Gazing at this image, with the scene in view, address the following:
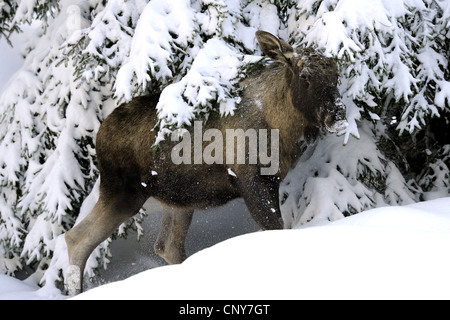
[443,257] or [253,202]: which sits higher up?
[443,257]

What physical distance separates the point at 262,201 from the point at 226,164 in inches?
20.6

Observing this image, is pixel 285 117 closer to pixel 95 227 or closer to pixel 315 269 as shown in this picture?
pixel 95 227

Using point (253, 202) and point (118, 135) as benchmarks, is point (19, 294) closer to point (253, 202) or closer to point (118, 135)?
point (118, 135)

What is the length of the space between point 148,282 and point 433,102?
4.31m

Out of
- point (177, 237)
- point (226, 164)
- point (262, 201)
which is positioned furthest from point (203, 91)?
point (177, 237)

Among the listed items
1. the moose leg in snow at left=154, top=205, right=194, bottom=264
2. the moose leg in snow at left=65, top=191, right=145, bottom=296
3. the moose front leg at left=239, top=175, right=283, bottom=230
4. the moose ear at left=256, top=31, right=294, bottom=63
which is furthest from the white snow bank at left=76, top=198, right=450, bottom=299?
the moose leg in snow at left=154, top=205, right=194, bottom=264

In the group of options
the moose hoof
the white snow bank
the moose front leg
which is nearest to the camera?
the white snow bank

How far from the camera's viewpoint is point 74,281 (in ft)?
21.6

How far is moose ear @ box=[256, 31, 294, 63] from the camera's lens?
5.96m

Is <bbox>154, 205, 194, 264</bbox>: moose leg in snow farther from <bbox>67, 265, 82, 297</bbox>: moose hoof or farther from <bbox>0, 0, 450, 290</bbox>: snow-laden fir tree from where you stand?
<bbox>67, 265, 82, 297</bbox>: moose hoof

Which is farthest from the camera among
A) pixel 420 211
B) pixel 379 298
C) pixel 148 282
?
pixel 420 211

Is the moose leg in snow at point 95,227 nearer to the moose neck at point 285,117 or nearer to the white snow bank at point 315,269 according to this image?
the moose neck at point 285,117
